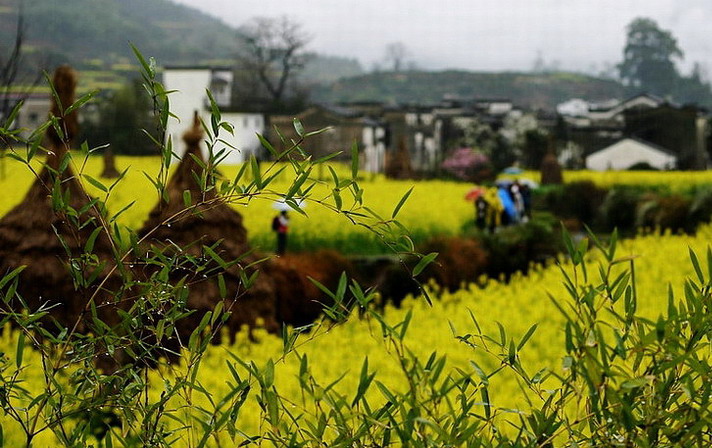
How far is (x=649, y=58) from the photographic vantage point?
2813 inches

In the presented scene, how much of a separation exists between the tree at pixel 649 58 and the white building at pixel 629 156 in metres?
30.7

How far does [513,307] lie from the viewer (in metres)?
8.65

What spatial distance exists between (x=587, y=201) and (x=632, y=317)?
79.2 ft

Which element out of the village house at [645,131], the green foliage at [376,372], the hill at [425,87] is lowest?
the hill at [425,87]

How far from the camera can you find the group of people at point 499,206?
734 inches

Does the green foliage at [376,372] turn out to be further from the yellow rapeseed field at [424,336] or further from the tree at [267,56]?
the tree at [267,56]

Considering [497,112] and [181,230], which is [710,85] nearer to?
[497,112]

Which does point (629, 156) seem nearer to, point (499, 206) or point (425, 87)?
point (499, 206)

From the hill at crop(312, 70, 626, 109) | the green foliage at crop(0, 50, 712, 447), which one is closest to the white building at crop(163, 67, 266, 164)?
the hill at crop(312, 70, 626, 109)

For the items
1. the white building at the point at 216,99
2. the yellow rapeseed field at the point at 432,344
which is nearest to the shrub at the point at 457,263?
the yellow rapeseed field at the point at 432,344

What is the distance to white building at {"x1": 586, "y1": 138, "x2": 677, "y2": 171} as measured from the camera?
3984 centimetres

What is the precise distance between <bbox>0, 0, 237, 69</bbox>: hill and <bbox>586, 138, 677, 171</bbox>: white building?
92.8 feet

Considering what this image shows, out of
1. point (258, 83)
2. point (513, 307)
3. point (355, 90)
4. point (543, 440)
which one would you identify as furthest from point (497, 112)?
point (543, 440)

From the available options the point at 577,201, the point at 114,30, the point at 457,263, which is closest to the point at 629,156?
the point at 577,201
